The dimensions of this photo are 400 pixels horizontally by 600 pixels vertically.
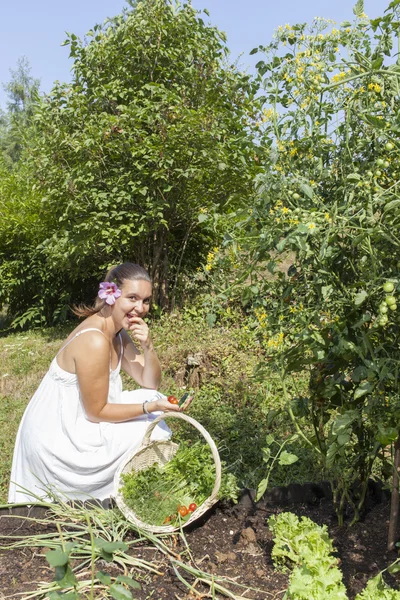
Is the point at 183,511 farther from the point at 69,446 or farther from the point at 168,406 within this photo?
the point at 69,446

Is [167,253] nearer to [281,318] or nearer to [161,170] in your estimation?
[161,170]

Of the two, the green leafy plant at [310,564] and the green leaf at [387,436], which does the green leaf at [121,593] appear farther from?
the green leaf at [387,436]

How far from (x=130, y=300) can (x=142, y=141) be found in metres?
3.40

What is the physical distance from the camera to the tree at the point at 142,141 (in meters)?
5.85

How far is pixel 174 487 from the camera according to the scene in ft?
8.53

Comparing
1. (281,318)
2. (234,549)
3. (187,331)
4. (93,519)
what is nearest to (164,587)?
(234,549)

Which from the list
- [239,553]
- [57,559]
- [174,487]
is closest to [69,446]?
[174,487]

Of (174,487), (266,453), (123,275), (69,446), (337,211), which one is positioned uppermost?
(337,211)

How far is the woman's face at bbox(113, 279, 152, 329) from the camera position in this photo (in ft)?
9.07

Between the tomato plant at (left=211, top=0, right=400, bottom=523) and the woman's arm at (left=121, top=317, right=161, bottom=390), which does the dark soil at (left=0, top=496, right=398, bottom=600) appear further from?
the woman's arm at (left=121, top=317, right=161, bottom=390)

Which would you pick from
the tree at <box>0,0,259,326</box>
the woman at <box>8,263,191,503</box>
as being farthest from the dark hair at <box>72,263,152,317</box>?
the tree at <box>0,0,259,326</box>

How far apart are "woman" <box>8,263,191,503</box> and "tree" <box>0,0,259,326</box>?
315cm

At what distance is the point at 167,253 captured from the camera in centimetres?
680

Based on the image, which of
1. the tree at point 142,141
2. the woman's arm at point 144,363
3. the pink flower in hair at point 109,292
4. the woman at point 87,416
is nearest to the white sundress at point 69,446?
the woman at point 87,416
